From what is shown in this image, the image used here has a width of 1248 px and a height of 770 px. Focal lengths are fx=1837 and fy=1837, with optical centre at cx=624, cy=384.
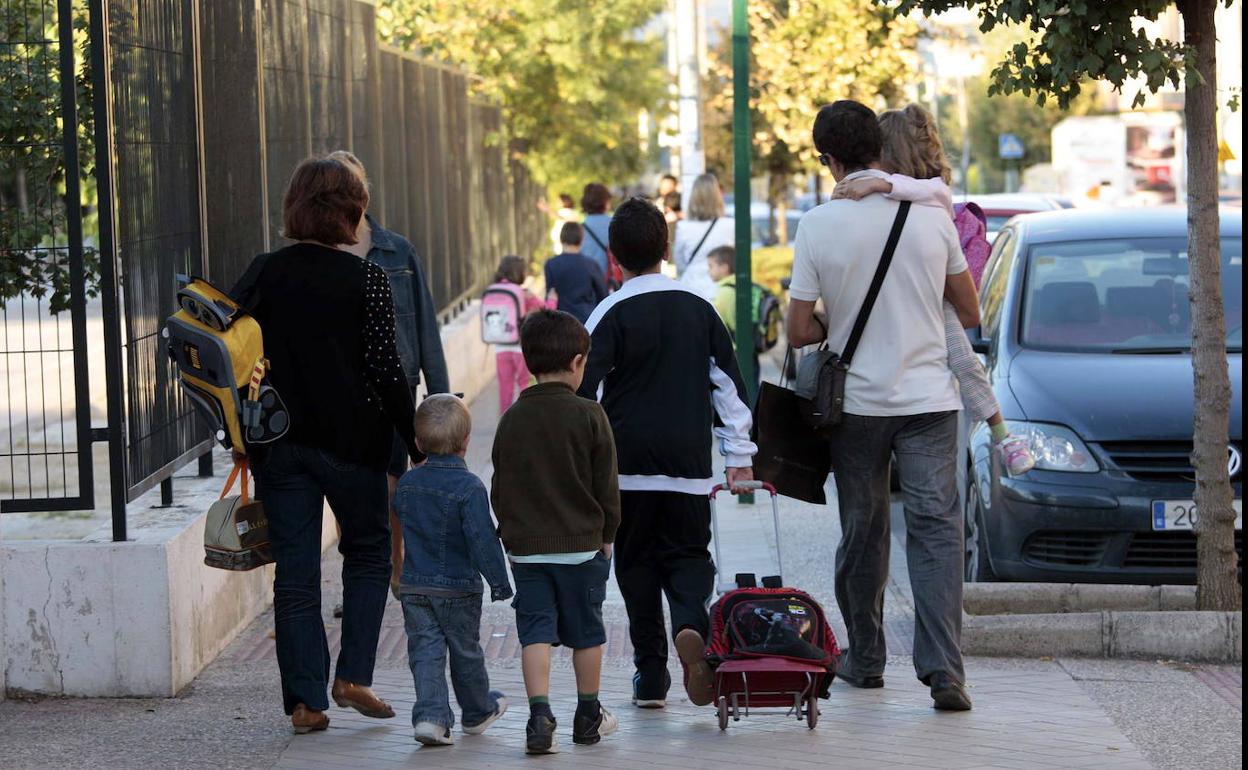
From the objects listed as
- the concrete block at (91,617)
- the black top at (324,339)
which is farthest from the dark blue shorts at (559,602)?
the concrete block at (91,617)

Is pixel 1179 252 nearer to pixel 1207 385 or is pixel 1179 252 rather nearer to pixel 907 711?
pixel 1207 385

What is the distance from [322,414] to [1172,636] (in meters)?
3.41

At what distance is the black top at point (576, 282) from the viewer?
41.9 ft

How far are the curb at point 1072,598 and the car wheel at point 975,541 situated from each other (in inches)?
14.2

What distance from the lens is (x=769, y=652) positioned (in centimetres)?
556

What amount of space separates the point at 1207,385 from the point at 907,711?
1943mm

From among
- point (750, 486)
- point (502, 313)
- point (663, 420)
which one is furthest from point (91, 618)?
point (502, 313)

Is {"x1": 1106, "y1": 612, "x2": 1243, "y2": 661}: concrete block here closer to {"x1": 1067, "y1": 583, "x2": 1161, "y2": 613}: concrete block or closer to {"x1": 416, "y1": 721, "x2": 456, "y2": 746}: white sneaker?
{"x1": 1067, "y1": 583, "x2": 1161, "y2": 613}: concrete block

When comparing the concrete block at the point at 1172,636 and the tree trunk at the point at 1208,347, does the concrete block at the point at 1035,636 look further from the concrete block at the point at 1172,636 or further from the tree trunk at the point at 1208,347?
the tree trunk at the point at 1208,347

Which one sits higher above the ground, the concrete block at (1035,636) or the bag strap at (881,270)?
the bag strap at (881,270)

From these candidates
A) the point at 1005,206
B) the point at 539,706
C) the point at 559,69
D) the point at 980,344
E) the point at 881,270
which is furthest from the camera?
the point at 559,69

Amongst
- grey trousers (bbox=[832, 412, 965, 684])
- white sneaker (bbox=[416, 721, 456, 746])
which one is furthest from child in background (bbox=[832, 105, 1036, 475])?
white sneaker (bbox=[416, 721, 456, 746])

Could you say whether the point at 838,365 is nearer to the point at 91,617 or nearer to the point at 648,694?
the point at 648,694

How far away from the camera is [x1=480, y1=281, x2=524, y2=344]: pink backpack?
42.9 ft
